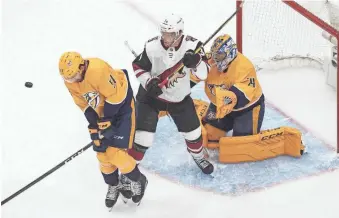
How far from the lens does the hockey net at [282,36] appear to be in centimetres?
491

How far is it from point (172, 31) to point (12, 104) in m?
1.77

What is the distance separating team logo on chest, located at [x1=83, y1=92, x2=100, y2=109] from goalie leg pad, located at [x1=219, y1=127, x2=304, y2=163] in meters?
0.95

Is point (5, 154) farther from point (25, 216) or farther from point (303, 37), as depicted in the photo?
point (303, 37)

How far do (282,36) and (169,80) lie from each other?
1544 mm

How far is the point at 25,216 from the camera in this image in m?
3.79

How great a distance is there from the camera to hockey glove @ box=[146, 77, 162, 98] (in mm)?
3680

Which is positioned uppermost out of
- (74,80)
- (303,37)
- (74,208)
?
(74,80)

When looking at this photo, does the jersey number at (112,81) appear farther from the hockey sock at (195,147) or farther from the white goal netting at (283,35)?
the white goal netting at (283,35)

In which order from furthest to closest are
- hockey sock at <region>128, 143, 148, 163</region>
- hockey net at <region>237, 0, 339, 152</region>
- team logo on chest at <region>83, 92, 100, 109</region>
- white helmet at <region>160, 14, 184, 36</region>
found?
hockey net at <region>237, 0, 339, 152</region> < hockey sock at <region>128, 143, 148, 163</region> < white helmet at <region>160, 14, 184, 36</region> < team logo on chest at <region>83, 92, 100, 109</region>

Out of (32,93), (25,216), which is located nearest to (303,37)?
(32,93)

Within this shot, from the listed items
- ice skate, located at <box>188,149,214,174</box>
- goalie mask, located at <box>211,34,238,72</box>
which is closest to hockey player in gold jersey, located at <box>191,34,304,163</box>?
goalie mask, located at <box>211,34,238,72</box>

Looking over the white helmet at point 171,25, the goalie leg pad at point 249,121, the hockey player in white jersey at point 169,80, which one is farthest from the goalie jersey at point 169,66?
the goalie leg pad at point 249,121

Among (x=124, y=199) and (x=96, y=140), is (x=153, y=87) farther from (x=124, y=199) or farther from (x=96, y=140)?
(x=124, y=199)

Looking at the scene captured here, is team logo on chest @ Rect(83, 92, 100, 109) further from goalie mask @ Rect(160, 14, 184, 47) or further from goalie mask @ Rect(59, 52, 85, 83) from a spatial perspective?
goalie mask @ Rect(160, 14, 184, 47)
